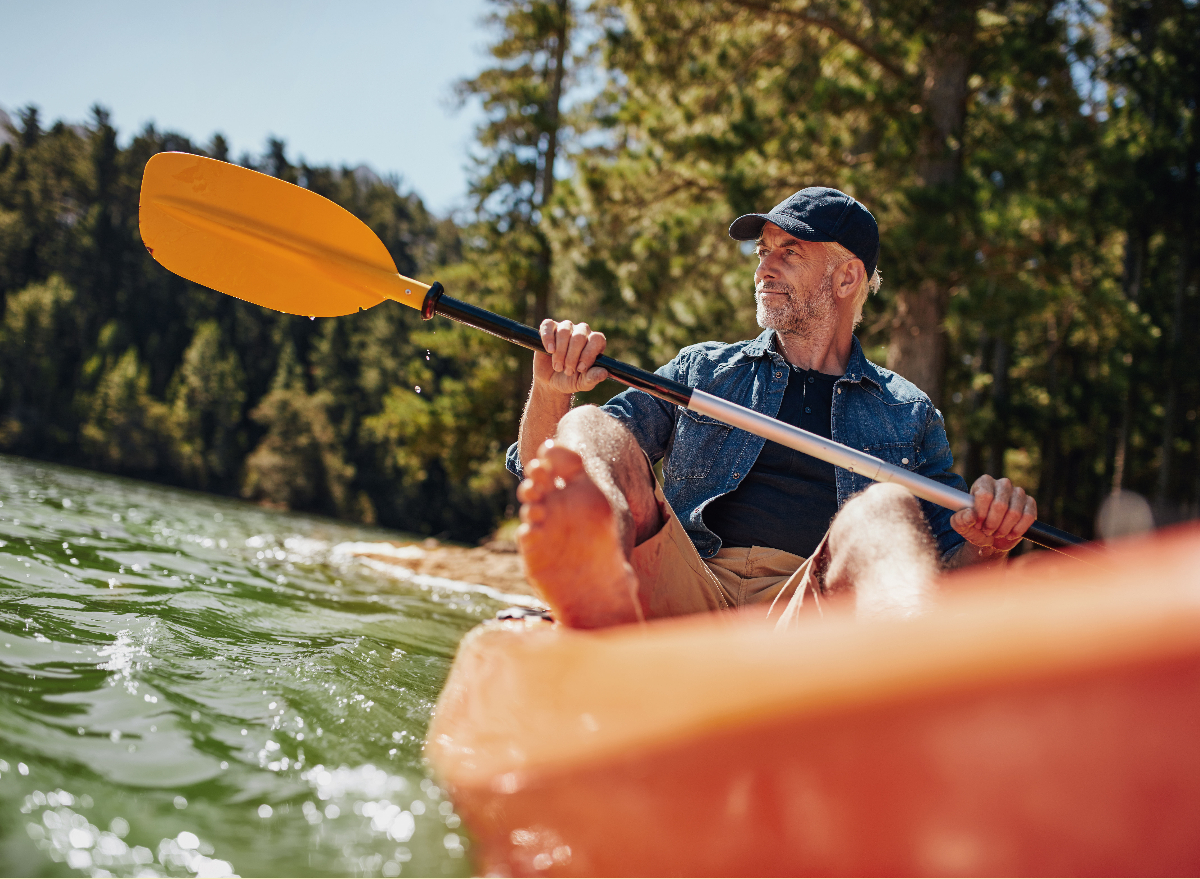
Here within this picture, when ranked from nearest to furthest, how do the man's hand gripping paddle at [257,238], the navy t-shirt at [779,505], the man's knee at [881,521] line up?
the man's knee at [881,521] → the navy t-shirt at [779,505] → the man's hand gripping paddle at [257,238]

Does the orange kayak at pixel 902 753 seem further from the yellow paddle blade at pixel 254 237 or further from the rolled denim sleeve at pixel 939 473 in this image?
the yellow paddle blade at pixel 254 237

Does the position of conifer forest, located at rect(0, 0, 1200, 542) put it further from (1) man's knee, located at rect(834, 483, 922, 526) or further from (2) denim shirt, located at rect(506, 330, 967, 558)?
(1) man's knee, located at rect(834, 483, 922, 526)

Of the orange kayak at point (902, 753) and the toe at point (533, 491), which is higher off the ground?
the toe at point (533, 491)

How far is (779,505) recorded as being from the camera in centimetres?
A: 194

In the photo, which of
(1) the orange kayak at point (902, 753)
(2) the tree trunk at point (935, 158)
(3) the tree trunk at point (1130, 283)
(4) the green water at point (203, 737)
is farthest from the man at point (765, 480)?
(3) the tree trunk at point (1130, 283)

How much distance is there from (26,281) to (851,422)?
5259cm

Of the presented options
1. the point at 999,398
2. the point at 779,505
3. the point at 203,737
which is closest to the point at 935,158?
the point at 779,505

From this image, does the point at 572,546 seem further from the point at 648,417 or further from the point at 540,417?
the point at 648,417

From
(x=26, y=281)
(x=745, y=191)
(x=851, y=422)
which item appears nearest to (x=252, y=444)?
(x=26, y=281)

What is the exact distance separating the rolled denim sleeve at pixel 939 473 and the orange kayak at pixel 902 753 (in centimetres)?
103

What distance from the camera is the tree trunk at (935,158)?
5832mm

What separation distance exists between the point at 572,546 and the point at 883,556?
481 mm

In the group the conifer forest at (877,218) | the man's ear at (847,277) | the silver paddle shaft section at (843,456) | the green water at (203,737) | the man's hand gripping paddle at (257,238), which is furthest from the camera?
the conifer forest at (877,218)

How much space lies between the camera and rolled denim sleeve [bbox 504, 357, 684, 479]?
2.11 meters
